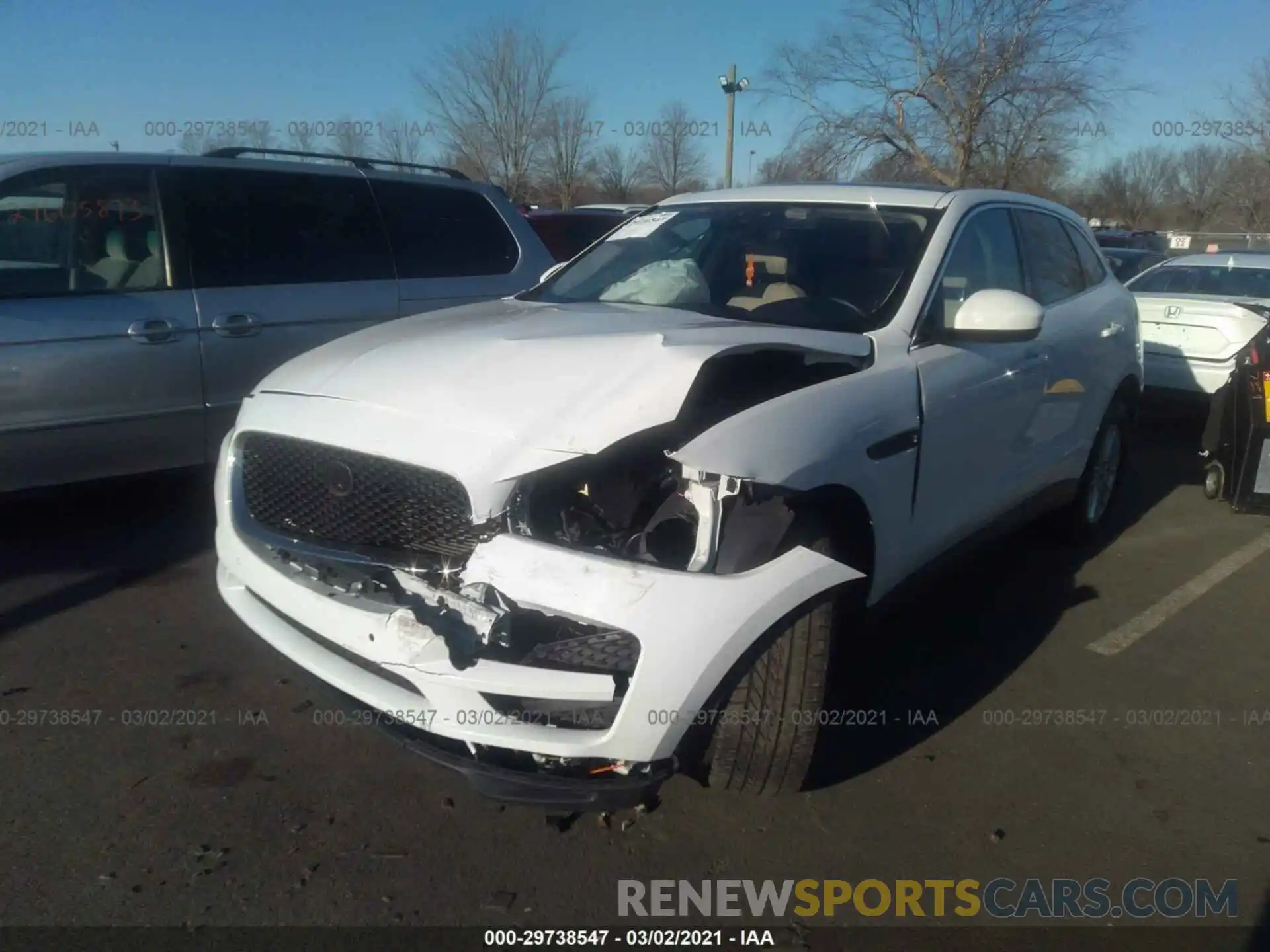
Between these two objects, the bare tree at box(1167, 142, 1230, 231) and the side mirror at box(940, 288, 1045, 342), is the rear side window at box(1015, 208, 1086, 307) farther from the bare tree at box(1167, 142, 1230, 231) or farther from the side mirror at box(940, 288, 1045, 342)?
the bare tree at box(1167, 142, 1230, 231)

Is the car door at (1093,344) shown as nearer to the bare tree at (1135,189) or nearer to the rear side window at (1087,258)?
the rear side window at (1087,258)

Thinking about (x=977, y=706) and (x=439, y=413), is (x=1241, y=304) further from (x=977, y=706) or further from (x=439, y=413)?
(x=439, y=413)

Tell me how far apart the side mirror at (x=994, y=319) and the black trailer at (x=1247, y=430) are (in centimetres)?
293

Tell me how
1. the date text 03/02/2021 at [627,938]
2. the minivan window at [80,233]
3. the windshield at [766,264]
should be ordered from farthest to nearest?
the minivan window at [80,233]
the windshield at [766,264]
the date text 03/02/2021 at [627,938]

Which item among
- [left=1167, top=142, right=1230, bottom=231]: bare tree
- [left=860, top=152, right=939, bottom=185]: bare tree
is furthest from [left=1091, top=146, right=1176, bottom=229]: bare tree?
[left=860, top=152, right=939, bottom=185]: bare tree

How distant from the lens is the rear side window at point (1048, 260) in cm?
449

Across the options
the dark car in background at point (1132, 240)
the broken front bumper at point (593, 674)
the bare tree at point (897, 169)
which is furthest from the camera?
the dark car in background at point (1132, 240)

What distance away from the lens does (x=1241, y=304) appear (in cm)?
819

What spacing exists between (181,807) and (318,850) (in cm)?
49

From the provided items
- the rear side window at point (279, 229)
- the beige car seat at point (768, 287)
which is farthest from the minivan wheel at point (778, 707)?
the rear side window at point (279, 229)

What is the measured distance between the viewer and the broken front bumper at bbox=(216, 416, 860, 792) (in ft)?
7.56

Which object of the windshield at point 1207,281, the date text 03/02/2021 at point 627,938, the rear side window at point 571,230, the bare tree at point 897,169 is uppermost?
the bare tree at point 897,169

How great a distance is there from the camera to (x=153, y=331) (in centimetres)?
476

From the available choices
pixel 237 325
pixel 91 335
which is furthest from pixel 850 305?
pixel 91 335
